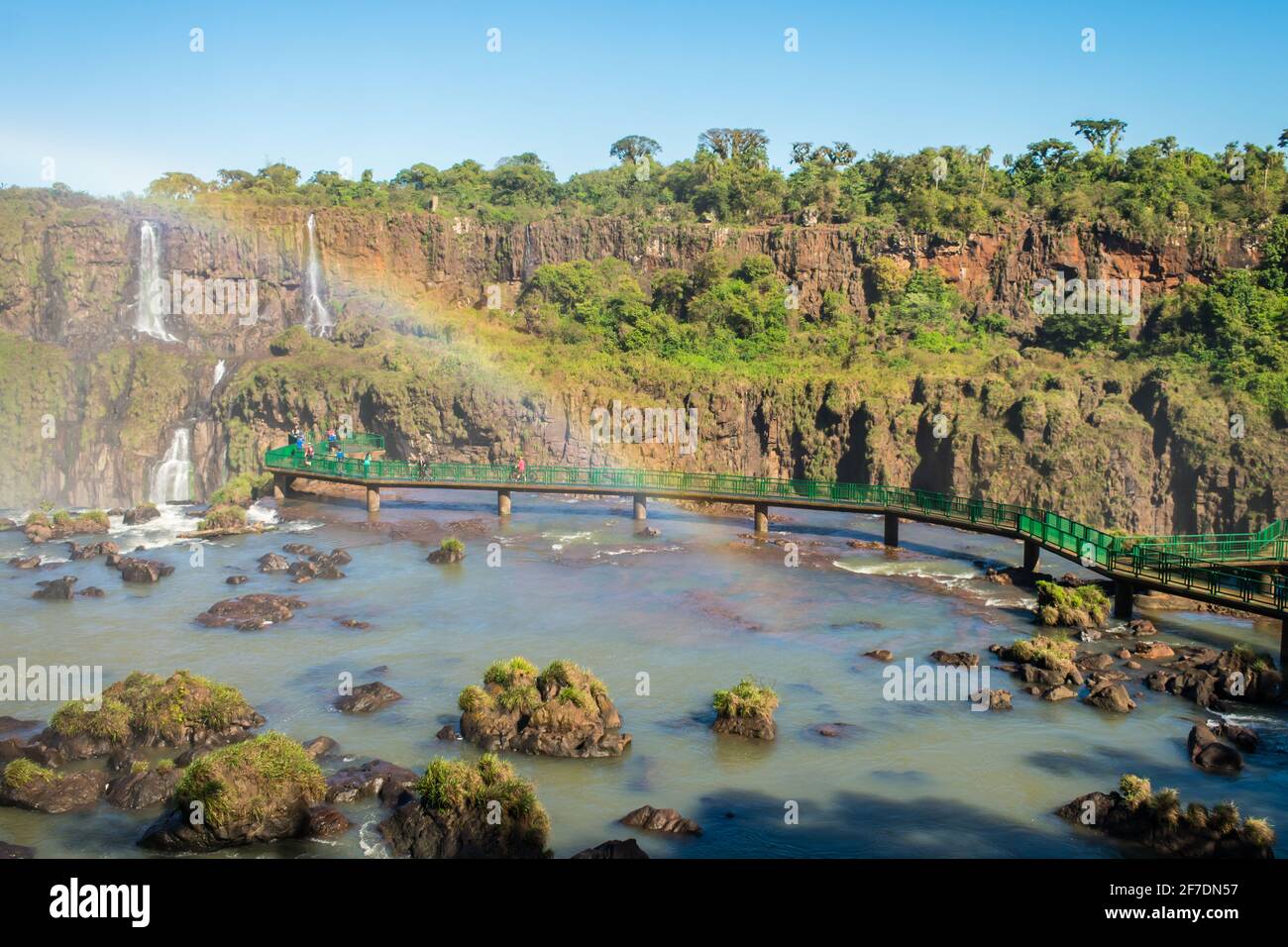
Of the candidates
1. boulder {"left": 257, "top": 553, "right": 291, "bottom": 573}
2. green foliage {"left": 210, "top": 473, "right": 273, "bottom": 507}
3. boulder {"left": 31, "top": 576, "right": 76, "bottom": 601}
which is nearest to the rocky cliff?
green foliage {"left": 210, "top": 473, "right": 273, "bottom": 507}

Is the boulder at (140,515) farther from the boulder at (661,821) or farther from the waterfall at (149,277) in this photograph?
the boulder at (661,821)

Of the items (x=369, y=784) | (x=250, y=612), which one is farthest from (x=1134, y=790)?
(x=250, y=612)

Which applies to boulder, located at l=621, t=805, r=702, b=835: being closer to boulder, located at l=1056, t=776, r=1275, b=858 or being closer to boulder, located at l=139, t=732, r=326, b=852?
boulder, located at l=139, t=732, r=326, b=852


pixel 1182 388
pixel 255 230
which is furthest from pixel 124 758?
pixel 255 230

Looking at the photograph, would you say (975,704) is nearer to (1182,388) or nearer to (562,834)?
(562,834)

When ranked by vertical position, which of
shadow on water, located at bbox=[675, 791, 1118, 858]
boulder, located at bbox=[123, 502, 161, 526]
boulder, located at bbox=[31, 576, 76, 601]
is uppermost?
boulder, located at bbox=[123, 502, 161, 526]

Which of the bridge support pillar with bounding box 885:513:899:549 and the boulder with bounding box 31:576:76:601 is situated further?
the bridge support pillar with bounding box 885:513:899:549

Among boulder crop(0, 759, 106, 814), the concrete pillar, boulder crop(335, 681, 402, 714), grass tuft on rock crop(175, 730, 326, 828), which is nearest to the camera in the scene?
grass tuft on rock crop(175, 730, 326, 828)

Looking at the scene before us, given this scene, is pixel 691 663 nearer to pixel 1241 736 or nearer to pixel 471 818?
pixel 471 818
